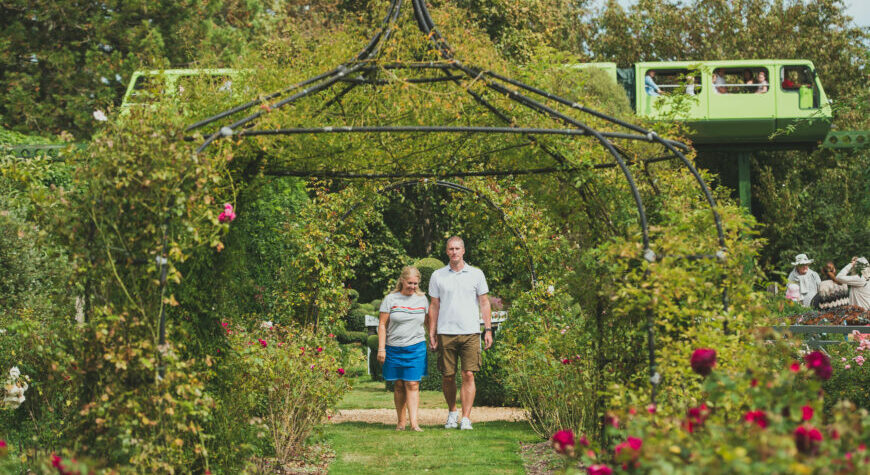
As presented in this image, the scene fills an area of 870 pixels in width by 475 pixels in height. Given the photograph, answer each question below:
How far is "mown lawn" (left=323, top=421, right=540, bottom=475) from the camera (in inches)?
218

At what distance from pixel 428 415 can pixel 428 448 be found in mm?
2084

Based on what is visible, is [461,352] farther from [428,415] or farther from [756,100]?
[756,100]

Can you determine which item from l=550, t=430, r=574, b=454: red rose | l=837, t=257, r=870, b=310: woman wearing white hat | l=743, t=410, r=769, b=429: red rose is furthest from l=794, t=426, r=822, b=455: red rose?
l=837, t=257, r=870, b=310: woman wearing white hat

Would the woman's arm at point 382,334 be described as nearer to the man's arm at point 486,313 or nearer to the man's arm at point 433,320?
the man's arm at point 433,320

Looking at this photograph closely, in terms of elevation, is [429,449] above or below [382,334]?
below

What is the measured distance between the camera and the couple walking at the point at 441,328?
6754mm

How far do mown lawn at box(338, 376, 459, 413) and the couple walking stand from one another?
1851 millimetres

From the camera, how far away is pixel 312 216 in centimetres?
807

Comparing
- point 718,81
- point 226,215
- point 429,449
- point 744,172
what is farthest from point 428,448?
point 744,172

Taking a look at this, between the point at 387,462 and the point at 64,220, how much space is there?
9.31 feet

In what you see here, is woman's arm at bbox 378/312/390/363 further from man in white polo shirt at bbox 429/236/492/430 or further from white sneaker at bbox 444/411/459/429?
white sneaker at bbox 444/411/459/429

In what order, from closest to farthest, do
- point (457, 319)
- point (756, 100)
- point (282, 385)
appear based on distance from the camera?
point (282, 385) → point (457, 319) → point (756, 100)

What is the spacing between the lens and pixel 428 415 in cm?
823

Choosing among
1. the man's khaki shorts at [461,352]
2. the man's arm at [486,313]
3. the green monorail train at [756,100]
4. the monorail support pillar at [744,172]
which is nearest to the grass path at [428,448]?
the man's khaki shorts at [461,352]
